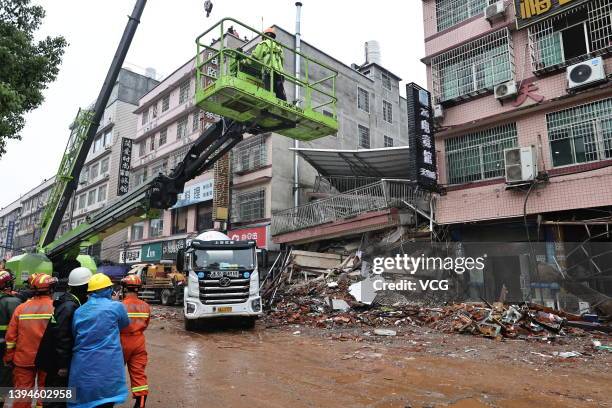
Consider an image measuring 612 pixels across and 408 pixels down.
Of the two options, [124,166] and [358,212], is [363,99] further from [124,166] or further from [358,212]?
[124,166]

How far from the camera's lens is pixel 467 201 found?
47.8 ft

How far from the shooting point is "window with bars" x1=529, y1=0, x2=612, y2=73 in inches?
493

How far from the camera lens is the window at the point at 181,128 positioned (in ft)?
96.6

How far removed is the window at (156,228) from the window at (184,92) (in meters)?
8.33

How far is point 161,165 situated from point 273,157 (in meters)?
11.8

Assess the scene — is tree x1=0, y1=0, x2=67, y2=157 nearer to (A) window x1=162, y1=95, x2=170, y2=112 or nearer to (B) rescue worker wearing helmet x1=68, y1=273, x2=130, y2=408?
(B) rescue worker wearing helmet x1=68, y1=273, x2=130, y2=408

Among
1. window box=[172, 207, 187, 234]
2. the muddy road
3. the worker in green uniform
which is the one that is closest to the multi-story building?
the muddy road

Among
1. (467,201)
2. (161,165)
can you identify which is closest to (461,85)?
(467,201)

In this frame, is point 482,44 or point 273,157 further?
point 273,157

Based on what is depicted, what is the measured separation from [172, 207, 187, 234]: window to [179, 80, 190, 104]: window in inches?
289

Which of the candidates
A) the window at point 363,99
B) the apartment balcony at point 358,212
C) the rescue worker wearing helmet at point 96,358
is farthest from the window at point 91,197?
the rescue worker wearing helmet at point 96,358

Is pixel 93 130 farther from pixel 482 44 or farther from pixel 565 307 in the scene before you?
pixel 565 307

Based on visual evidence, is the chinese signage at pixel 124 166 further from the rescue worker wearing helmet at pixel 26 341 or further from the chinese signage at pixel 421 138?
the rescue worker wearing helmet at pixel 26 341

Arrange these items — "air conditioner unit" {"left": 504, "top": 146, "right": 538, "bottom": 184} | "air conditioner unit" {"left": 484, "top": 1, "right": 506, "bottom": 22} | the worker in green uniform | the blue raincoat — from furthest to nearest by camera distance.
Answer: "air conditioner unit" {"left": 484, "top": 1, "right": 506, "bottom": 22}
"air conditioner unit" {"left": 504, "top": 146, "right": 538, "bottom": 184}
the worker in green uniform
the blue raincoat
